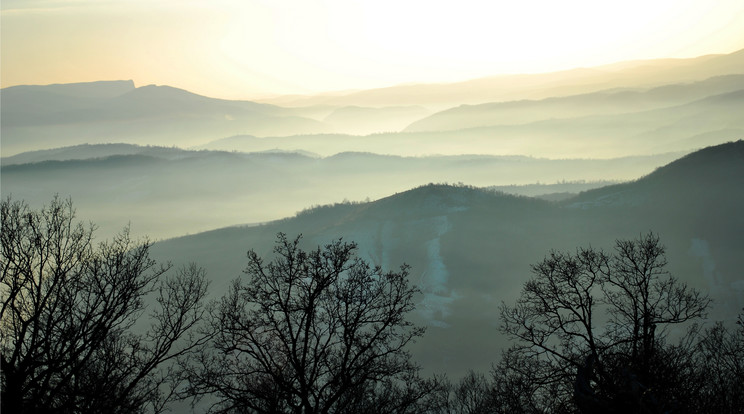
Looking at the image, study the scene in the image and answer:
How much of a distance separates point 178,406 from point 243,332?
136 m

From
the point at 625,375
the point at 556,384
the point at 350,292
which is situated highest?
the point at 350,292

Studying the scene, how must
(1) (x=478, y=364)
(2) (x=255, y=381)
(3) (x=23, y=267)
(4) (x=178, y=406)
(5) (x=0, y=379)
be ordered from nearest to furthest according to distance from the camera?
(5) (x=0, y=379)
(3) (x=23, y=267)
(2) (x=255, y=381)
(4) (x=178, y=406)
(1) (x=478, y=364)

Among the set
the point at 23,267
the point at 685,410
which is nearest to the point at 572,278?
the point at 685,410

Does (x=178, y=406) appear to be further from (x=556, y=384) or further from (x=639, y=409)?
(x=639, y=409)

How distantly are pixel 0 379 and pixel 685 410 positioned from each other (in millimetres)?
19967

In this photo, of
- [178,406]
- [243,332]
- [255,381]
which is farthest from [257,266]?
[178,406]

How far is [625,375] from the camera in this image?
17.4m

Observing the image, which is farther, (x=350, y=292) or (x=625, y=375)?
(x=350, y=292)

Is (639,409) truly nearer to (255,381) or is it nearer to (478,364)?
(255,381)

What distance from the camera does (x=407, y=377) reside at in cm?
2639

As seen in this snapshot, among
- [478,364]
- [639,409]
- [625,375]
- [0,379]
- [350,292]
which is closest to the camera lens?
[639,409]

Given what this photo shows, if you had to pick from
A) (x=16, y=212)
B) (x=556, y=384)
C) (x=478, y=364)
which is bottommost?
(x=478, y=364)

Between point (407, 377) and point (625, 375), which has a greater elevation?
point (625, 375)

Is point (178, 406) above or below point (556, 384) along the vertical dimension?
below
